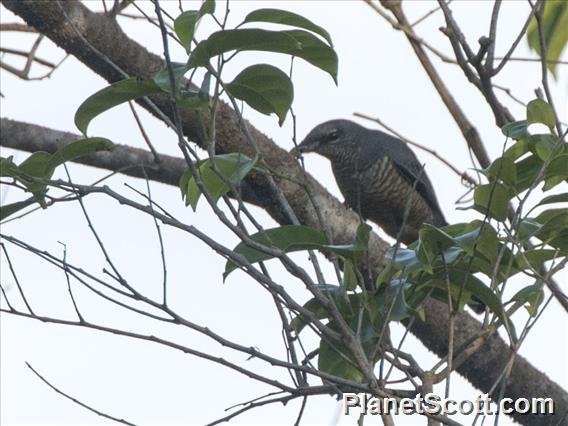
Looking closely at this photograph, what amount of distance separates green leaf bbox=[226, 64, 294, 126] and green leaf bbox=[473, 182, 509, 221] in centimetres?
47

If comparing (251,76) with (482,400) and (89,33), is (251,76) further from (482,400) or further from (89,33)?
(89,33)

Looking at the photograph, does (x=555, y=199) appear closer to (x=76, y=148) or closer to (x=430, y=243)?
(x=430, y=243)

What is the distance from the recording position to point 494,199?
223cm

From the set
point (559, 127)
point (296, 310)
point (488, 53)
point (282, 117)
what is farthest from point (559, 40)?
point (296, 310)

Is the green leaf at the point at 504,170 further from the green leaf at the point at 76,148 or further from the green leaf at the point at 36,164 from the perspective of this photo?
the green leaf at the point at 36,164

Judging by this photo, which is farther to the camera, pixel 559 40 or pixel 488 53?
pixel 559 40

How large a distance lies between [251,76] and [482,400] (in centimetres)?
89

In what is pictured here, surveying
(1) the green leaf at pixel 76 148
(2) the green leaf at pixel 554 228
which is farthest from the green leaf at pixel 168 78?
(2) the green leaf at pixel 554 228

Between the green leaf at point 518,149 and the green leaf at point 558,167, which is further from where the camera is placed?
the green leaf at point 518,149

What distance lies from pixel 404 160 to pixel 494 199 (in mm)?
3477

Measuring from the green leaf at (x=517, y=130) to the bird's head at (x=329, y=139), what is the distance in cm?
335

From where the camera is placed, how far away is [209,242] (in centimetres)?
208

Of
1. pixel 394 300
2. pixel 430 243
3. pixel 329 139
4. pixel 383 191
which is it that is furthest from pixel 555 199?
pixel 329 139

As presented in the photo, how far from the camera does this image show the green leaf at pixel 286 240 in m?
2.28
